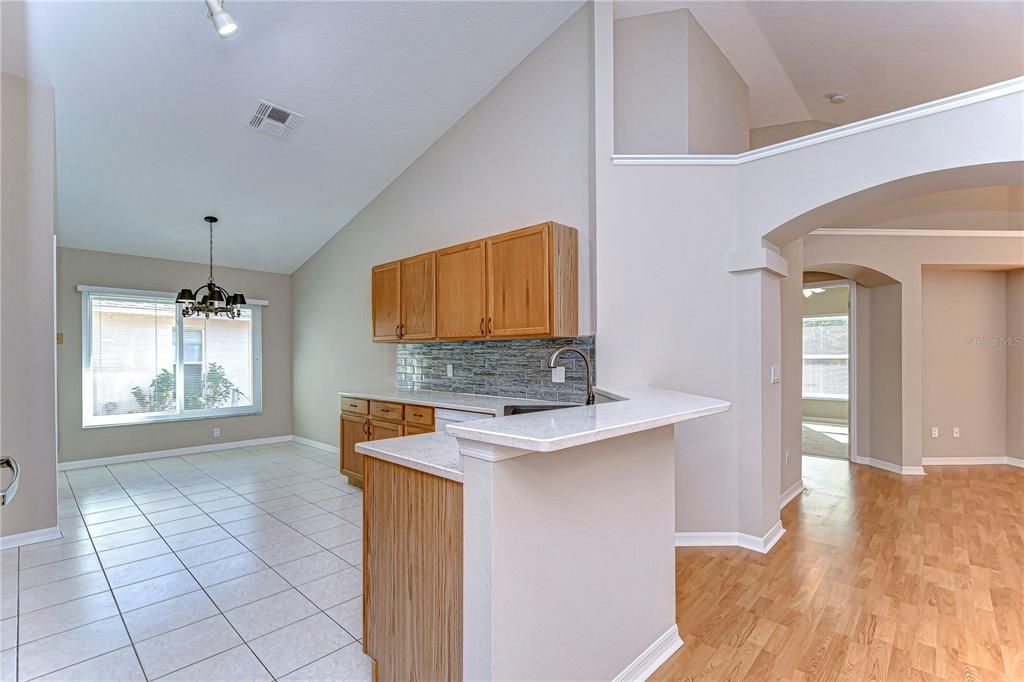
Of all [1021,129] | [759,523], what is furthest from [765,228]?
[759,523]

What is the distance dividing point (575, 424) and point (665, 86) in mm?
3209

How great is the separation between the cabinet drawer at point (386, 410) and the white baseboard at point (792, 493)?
127 inches

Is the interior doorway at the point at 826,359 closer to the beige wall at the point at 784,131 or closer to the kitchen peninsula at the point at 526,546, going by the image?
the beige wall at the point at 784,131

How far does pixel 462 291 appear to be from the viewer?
4266 mm

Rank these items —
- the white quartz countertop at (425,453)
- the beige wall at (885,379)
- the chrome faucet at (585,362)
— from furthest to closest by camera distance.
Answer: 1. the beige wall at (885,379)
2. the chrome faucet at (585,362)
3. the white quartz countertop at (425,453)

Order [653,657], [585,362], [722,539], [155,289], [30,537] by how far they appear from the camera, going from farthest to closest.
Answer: [155,289] → [30,537] → [722,539] → [585,362] → [653,657]

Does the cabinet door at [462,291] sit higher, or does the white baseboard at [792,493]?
the cabinet door at [462,291]

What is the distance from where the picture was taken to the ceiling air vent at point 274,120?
13.3 ft

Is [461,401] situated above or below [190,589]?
above

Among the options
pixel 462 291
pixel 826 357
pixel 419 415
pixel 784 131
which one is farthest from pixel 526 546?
pixel 826 357

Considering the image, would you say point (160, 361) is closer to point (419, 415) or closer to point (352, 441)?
point (352, 441)

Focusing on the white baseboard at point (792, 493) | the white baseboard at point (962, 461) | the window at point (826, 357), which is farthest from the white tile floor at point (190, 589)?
the window at point (826, 357)

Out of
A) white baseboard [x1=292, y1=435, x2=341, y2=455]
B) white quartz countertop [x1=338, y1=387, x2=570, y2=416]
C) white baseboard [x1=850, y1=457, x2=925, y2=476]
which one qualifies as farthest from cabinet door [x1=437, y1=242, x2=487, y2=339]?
white baseboard [x1=850, y1=457, x2=925, y2=476]

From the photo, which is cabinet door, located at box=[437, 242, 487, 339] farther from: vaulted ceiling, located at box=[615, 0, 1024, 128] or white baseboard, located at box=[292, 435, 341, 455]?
white baseboard, located at box=[292, 435, 341, 455]
